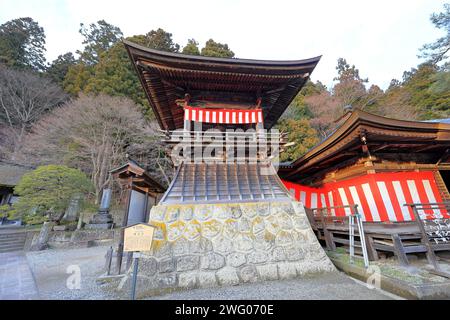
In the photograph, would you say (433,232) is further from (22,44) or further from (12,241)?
(22,44)

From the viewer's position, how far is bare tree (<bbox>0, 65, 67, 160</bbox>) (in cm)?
1603

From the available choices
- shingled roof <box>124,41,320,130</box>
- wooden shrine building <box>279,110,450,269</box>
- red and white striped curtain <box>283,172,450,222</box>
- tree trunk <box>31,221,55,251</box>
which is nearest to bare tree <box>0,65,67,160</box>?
tree trunk <box>31,221,55,251</box>

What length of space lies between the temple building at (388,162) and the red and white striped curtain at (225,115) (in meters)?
2.18

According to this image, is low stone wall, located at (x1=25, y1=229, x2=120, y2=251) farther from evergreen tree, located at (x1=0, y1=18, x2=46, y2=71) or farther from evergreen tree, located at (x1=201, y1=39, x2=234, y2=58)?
evergreen tree, located at (x1=0, y1=18, x2=46, y2=71)

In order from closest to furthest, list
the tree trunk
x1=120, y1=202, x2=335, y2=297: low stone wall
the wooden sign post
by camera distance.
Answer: the wooden sign post < x1=120, y1=202, x2=335, y2=297: low stone wall < the tree trunk

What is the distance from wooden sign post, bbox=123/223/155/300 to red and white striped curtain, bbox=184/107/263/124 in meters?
3.36

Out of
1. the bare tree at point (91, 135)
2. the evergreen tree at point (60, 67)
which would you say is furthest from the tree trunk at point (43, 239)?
the evergreen tree at point (60, 67)

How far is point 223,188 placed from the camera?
4.74m

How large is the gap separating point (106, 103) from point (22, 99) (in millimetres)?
9670

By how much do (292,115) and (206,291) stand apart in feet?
55.5

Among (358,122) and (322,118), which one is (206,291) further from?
(322,118)

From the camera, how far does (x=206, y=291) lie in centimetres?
331
